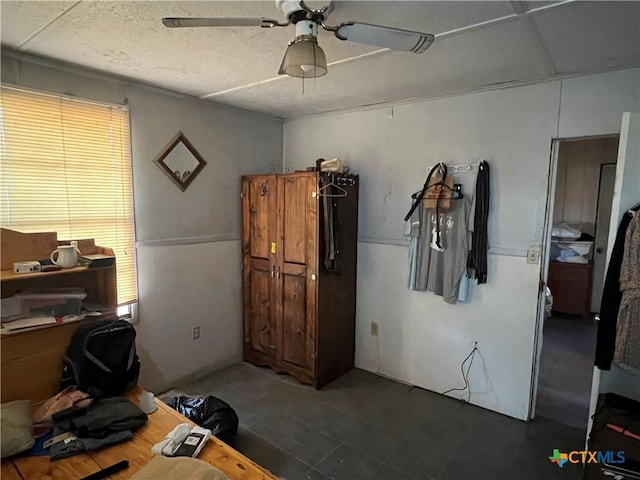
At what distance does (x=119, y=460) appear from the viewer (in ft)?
4.68

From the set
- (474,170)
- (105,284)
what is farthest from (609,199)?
(105,284)

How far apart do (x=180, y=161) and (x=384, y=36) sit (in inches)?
86.2

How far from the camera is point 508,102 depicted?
2.65 meters

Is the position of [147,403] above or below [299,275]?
below

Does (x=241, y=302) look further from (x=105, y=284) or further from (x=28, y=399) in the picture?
(x=28, y=399)

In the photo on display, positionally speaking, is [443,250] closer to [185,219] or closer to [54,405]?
[185,219]

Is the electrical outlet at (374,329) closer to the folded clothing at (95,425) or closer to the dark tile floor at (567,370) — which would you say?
the dark tile floor at (567,370)

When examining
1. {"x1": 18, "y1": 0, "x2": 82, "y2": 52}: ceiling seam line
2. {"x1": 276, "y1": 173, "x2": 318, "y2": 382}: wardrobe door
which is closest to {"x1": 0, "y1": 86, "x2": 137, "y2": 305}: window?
{"x1": 18, "y1": 0, "x2": 82, "y2": 52}: ceiling seam line

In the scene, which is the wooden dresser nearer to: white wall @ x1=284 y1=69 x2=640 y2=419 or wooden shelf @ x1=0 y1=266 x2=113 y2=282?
white wall @ x1=284 y1=69 x2=640 y2=419

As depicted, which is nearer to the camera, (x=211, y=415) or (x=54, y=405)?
(x=54, y=405)

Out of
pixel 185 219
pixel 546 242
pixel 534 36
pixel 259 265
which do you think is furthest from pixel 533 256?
pixel 185 219

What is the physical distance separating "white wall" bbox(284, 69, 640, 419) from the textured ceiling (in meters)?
0.21

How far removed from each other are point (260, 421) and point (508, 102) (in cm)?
295

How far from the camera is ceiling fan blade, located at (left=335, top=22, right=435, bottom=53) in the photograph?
1328 mm
